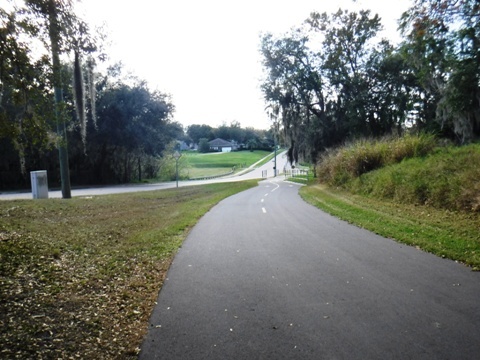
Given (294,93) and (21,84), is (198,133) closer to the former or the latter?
(294,93)

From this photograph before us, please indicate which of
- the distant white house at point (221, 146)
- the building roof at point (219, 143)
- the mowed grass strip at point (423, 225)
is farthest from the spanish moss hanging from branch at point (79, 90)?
the building roof at point (219, 143)

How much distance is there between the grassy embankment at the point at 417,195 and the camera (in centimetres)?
811

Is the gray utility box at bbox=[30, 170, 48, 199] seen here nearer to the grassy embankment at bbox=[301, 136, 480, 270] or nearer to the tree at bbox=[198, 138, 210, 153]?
the grassy embankment at bbox=[301, 136, 480, 270]

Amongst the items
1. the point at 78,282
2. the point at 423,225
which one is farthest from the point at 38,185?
the point at 423,225

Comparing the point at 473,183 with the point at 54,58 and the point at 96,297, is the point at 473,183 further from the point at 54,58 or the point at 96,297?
the point at 54,58

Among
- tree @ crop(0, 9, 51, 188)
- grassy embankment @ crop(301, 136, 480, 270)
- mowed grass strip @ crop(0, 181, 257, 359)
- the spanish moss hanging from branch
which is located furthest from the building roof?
tree @ crop(0, 9, 51, 188)

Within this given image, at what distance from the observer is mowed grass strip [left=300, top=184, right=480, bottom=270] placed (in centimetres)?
711

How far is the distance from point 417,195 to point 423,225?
3244 mm

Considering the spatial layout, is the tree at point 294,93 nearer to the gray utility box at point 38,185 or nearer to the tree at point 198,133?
the gray utility box at point 38,185

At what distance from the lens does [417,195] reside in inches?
484

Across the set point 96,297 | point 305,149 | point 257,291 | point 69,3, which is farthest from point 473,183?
point 305,149

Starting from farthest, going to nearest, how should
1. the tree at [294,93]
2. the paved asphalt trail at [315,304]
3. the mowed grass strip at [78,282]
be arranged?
the tree at [294,93] < the mowed grass strip at [78,282] < the paved asphalt trail at [315,304]

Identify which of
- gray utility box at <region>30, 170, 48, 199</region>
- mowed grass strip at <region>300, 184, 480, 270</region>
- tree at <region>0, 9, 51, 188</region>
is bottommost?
mowed grass strip at <region>300, 184, 480, 270</region>

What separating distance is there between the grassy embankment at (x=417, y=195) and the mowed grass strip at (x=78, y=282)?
550cm
